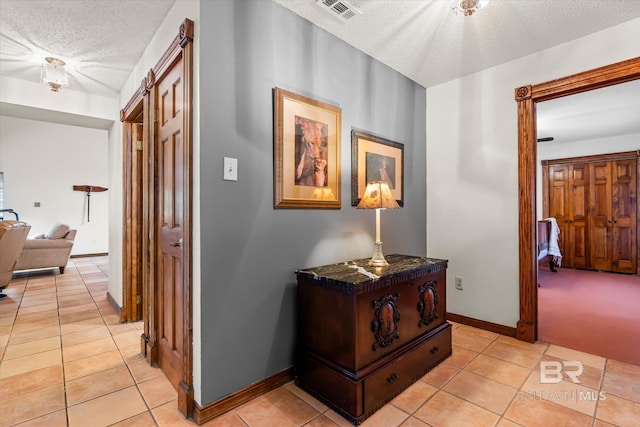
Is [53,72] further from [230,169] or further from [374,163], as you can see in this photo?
[374,163]

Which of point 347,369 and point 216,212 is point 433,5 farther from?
point 347,369

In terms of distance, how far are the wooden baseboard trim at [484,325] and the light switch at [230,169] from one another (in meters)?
2.60

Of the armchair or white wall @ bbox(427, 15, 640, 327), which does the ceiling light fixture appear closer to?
white wall @ bbox(427, 15, 640, 327)

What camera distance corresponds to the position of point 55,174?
6973 mm

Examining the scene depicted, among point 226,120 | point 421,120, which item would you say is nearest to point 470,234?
point 421,120

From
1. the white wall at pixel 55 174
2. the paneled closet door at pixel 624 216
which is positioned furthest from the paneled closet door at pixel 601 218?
the white wall at pixel 55 174

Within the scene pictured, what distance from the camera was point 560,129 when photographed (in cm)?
505

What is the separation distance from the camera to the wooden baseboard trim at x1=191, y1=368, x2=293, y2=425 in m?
1.61

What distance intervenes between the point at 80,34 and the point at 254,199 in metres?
1.88

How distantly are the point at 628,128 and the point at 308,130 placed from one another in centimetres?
588

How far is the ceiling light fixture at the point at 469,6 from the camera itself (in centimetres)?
191

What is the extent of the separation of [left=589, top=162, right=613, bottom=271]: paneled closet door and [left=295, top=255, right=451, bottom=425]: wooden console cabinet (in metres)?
5.46

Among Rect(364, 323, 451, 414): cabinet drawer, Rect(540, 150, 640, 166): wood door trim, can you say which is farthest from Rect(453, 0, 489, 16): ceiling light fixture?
Rect(540, 150, 640, 166): wood door trim

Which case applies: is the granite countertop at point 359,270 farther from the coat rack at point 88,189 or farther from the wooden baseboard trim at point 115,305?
the coat rack at point 88,189
